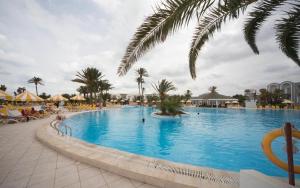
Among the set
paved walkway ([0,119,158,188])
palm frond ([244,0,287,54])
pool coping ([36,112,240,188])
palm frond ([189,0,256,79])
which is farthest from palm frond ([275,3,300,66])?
paved walkway ([0,119,158,188])

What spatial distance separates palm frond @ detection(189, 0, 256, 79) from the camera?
3078 mm

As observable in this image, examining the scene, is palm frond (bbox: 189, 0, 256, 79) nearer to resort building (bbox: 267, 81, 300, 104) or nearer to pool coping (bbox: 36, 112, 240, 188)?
pool coping (bbox: 36, 112, 240, 188)

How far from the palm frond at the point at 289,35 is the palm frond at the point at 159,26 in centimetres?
247

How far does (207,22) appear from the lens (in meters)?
3.60

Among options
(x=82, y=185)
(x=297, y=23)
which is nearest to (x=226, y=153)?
(x=297, y=23)

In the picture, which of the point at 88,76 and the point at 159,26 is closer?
the point at 159,26

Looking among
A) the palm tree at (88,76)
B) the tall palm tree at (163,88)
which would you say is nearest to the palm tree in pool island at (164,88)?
the tall palm tree at (163,88)

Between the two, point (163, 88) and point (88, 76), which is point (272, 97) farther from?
point (88, 76)

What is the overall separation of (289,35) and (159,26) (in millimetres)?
3603

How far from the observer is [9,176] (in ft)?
10.6

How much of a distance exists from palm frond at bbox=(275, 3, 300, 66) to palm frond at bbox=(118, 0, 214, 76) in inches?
97.1

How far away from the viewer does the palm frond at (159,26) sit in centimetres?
226

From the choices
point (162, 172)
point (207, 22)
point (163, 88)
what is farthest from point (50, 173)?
point (163, 88)

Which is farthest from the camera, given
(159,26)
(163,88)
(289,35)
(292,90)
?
(292,90)
